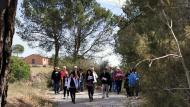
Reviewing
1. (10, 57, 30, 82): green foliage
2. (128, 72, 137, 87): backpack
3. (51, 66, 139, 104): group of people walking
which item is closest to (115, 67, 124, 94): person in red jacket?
(51, 66, 139, 104): group of people walking

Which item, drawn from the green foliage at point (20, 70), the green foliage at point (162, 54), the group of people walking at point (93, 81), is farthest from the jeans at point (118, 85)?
the green foliage at point (20, 70)

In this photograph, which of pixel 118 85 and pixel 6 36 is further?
pixel 118 85

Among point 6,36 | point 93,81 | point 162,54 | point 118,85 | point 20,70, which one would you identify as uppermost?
point 20,70

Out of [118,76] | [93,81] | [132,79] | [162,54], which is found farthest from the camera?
[118,76]

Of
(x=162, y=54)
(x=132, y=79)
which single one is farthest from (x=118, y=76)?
(x=162, y=54)

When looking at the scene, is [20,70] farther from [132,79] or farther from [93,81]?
[132,79]

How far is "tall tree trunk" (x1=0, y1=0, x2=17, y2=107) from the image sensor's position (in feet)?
21.0

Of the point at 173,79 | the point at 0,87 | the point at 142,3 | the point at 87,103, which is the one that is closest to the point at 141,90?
the point at 173,79

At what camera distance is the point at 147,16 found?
23469 millimetres

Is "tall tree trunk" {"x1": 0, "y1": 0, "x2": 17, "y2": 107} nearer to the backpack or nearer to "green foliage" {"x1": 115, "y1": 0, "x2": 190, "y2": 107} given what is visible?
"green foliage" {"x1": 115, "y1": 0, "x2": 190, "y2": 107}

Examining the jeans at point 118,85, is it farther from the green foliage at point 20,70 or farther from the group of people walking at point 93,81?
the green foliage at point 20,70

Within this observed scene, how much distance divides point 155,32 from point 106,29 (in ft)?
112

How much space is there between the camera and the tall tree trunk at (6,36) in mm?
6398

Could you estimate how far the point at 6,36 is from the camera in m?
6.49
